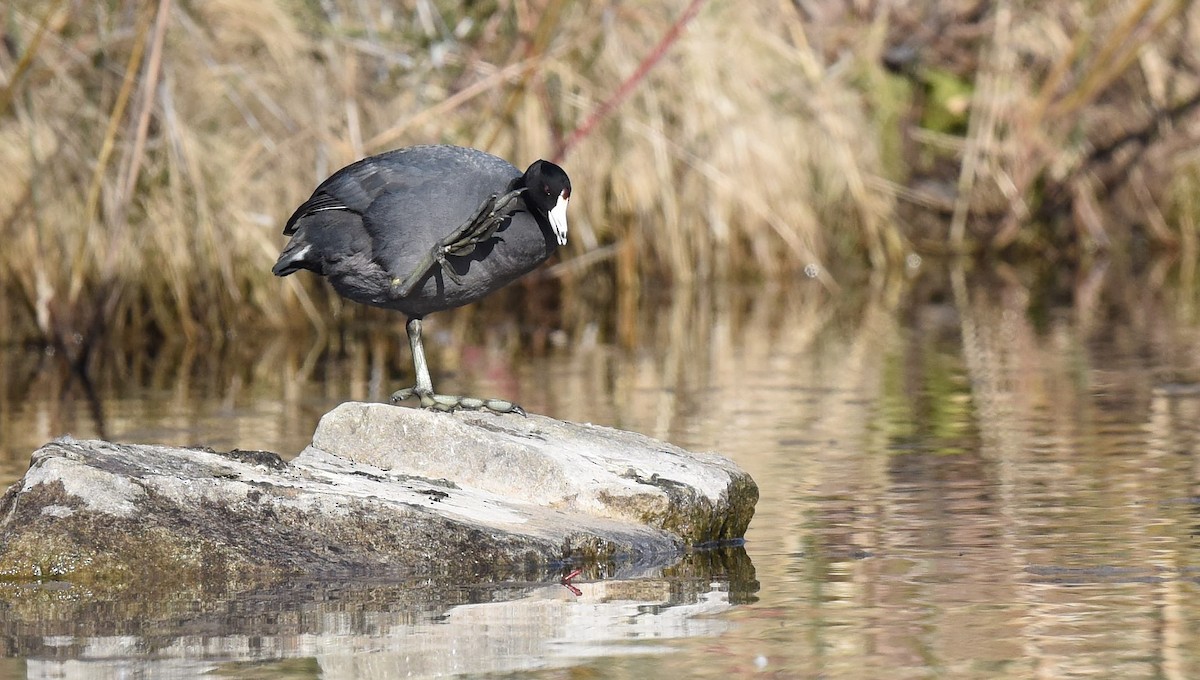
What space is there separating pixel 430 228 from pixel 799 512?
1.45 metres

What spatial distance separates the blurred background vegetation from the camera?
11.9 m

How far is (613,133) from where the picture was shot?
14.6 meters

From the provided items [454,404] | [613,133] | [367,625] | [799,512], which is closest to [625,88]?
[613,133]

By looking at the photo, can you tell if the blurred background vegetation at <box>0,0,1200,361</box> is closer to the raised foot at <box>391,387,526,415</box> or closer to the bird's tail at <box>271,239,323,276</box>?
the bird's tail at <box>271,239,323,276</box>

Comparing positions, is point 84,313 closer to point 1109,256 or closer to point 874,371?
point 874,371

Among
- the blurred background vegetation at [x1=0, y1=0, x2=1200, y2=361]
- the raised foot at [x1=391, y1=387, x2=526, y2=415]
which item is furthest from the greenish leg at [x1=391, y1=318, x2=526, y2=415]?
the blurred background vegetation at [x1=0, y1=0, x2=1200, y2=361]

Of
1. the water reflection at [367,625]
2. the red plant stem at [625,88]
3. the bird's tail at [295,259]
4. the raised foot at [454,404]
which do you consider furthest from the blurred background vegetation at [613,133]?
the water reflection at [367,625]

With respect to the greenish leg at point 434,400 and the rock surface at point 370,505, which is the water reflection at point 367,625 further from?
the greenish leg at point 434,400

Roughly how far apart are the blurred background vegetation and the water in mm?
863

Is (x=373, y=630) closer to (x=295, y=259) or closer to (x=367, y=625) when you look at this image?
(x=367, y=625)

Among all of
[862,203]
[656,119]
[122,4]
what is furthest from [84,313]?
[862,203]

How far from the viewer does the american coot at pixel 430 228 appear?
5727mm

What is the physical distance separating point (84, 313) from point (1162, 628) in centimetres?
932

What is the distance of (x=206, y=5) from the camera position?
12305 mm
